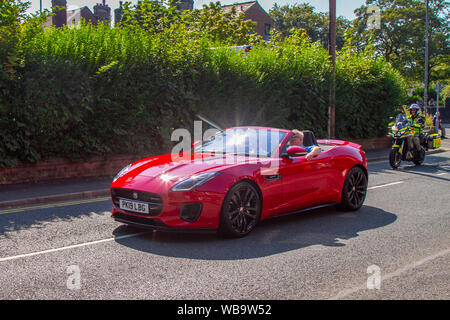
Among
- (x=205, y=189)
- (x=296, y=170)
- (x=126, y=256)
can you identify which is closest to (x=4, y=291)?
(x=126, y=256)

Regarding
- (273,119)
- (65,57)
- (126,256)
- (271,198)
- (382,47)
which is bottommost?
(126,256)

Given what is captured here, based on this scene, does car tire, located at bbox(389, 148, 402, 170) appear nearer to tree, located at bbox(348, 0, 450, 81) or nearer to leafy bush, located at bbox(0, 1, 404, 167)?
leafy bush, located at bbox(0, 1, 404, 167)

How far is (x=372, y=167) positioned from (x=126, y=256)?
468 inches

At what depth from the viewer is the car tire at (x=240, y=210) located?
631 cm

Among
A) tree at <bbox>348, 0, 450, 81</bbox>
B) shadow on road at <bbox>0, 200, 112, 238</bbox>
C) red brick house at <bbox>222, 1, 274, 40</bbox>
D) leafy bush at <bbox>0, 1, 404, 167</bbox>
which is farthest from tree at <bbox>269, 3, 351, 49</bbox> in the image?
shadow on road at <bbox>0, 200, 112, 238</bbox>

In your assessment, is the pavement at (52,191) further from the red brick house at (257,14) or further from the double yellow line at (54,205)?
the red brick house at (257,14)

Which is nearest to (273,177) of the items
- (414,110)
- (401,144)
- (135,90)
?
(135,90)

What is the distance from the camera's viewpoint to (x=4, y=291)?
4.51m

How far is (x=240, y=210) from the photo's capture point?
21.3 ft

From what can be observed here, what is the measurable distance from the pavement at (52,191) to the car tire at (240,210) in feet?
15.0

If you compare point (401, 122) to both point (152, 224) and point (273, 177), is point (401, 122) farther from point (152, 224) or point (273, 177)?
point (152, 224)

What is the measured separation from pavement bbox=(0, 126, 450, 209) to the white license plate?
356 cm

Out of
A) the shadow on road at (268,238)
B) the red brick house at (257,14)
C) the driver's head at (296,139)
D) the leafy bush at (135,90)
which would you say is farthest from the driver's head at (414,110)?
the red brick house at (257,14)

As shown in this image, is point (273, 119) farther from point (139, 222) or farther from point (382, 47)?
point (382, 47)
